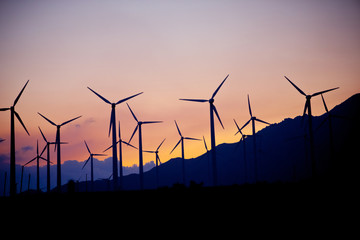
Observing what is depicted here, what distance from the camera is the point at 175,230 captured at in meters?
39.3

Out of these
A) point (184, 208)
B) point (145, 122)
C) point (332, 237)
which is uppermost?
point (145, 122)

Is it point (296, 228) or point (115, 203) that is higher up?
point (115, 203)

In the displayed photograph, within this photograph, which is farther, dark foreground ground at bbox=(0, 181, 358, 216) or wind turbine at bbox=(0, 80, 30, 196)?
wind turbine at bbox=(0, 80, 30, 196)

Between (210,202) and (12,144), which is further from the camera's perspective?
(12,144)

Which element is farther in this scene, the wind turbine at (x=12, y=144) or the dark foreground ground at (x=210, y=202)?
the wind turbine at (x=12, y=144)

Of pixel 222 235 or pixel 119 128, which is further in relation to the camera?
pixel 119 128

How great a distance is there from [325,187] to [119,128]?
298 feet

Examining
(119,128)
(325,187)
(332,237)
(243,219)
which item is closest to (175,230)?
(243,219)

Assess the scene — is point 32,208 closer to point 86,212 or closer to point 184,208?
point 86,212

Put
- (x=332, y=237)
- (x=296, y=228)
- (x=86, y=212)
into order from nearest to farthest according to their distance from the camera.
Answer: (x=332, y=237) < (x=296, y=228) < (x=86, y=212)

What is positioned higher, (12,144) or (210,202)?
(12,144)

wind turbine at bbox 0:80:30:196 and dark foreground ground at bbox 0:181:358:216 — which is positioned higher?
wind turbine at bbox 0:80:30:196

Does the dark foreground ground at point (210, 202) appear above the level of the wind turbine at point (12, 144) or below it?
below

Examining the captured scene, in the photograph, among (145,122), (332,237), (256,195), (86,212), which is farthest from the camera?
(145,122)
